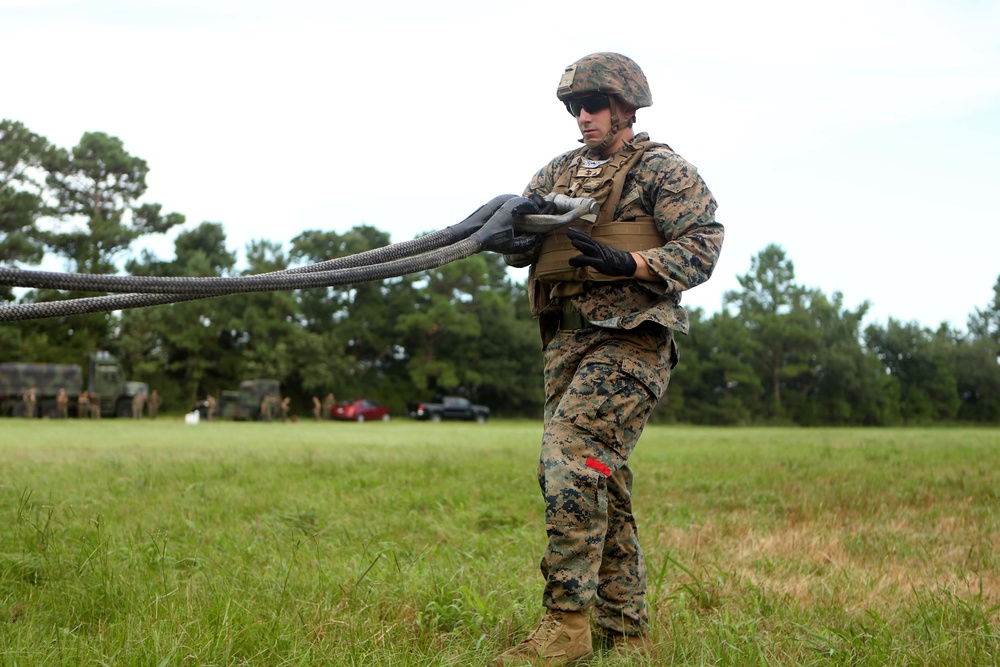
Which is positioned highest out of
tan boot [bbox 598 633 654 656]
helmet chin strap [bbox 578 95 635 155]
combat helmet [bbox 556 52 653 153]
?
combat helmet [bbox 556 52 653 153]

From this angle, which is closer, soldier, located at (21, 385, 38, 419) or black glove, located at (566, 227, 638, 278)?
black glove, located at (566, 227, 638, 278)

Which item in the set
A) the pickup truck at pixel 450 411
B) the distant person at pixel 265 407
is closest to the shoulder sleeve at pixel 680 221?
the distant person at pixel 265 407

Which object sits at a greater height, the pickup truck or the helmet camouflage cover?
the helmet camouflage cover

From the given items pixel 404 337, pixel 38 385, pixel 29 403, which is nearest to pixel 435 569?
pixel 29 403

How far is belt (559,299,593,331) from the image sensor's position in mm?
3492

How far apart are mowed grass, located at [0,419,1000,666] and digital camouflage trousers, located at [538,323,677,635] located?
10.2 inches

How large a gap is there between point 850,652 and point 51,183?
50.6 metres

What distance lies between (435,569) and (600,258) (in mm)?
1839

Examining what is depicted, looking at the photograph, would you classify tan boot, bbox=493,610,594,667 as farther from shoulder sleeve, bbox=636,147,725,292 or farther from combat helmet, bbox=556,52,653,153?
Answer: combat helmet, bbox=556,52,653,153

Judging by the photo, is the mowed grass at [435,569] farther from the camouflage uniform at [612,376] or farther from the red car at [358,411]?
the red car at [358,411]

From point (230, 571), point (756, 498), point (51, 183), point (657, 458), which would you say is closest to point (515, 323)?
point (51, 183)

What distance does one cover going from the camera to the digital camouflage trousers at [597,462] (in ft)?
10.2

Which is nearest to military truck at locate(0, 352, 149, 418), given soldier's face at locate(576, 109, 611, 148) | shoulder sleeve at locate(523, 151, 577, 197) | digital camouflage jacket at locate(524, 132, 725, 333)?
shoulder sleeve at locate(523, 151, 577, 197)

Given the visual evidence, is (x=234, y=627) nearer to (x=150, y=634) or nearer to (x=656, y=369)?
(x=150, y=634)
